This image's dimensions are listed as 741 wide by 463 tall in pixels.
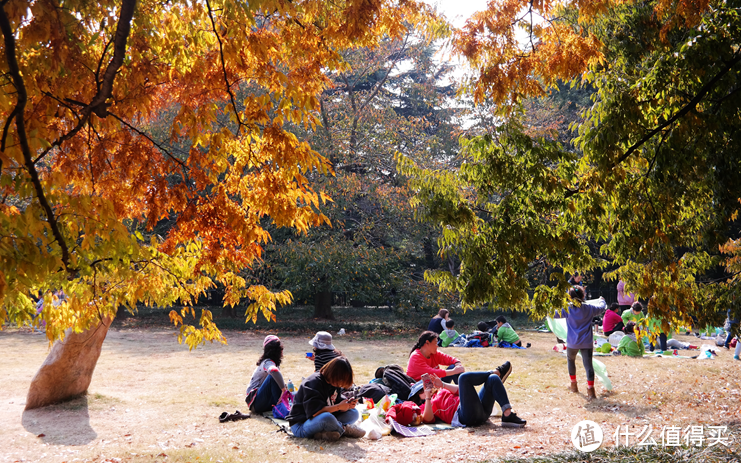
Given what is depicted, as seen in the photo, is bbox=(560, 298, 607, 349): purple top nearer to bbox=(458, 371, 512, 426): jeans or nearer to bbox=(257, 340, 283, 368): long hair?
bbox=(458, 371, 512, 426): jeans

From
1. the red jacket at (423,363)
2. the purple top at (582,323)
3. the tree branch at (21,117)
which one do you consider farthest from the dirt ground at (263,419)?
the tree branch at (21,117)

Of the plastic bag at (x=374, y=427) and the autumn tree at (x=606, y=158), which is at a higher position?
the autumn tree at (x=606, y=158)

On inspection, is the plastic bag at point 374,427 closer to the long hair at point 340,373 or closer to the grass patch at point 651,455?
the long hair at point 340,373

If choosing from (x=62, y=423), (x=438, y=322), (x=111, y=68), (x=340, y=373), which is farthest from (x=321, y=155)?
(x=438, y=322)

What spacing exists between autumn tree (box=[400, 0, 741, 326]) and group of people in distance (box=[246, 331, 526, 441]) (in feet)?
4.93

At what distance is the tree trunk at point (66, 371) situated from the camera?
7.38 meters

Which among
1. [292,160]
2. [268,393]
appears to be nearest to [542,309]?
[292,160]

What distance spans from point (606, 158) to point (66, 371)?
7.56 m

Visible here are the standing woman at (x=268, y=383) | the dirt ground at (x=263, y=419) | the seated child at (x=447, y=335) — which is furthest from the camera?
the seated child at (x=447, y=335)

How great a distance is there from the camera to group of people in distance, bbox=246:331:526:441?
6.23 meters

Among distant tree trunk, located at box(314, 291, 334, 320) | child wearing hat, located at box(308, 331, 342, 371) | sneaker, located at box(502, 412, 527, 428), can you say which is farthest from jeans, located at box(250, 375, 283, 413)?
distant tree trunk, located at box(314, 291, 334, 320)

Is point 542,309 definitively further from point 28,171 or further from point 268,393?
point 28,171

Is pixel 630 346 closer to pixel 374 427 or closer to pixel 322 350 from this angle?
pixel 322 350

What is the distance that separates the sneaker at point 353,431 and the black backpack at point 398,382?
1.29 metres
